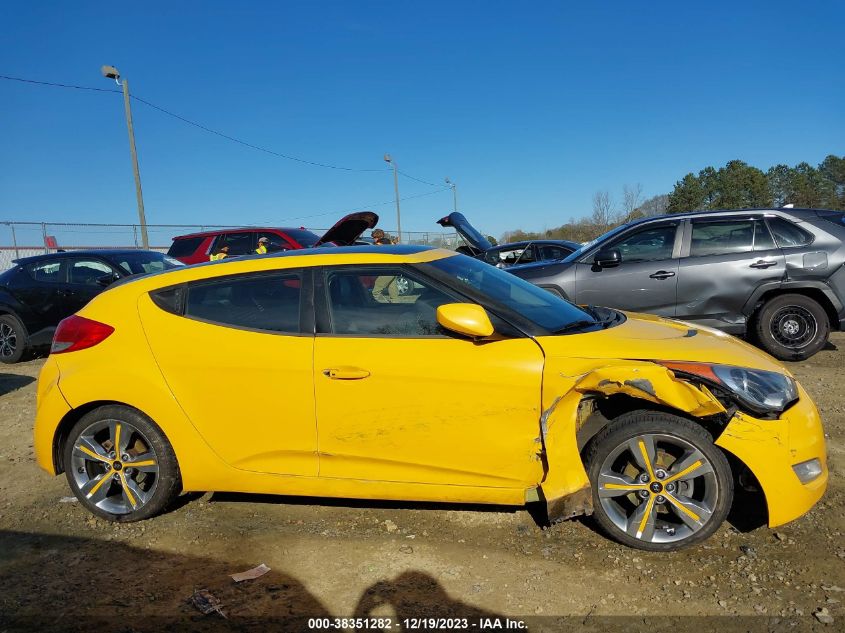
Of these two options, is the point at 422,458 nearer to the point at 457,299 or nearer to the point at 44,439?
the point at 457,299

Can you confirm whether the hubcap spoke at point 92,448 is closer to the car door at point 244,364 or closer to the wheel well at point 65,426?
the wheel well at point 65,426

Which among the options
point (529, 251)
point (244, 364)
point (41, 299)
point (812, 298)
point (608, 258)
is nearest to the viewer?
point (244, 364)

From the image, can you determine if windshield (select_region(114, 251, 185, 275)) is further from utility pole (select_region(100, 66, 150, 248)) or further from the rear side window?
utility pole (select_region(100, 66, 150, 248))

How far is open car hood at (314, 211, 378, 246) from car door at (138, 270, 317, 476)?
412 centimetres

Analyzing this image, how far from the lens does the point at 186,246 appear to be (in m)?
11.2

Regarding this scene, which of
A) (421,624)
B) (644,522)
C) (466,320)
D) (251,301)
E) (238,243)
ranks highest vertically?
(238,243)

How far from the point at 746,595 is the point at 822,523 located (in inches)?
36.2

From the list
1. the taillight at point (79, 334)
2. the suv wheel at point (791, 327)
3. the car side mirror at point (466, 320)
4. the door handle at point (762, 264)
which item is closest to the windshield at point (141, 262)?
the taillight at point (79, 334)

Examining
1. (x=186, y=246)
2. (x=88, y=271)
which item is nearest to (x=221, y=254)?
(x=186, y=246)

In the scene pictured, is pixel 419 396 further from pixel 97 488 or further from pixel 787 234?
pixel 787 234

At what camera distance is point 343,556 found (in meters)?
2.94

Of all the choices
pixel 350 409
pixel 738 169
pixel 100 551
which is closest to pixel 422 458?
pixel 350 409

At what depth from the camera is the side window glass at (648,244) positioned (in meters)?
6.68

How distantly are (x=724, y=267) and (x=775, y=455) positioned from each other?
4310 millimetres
